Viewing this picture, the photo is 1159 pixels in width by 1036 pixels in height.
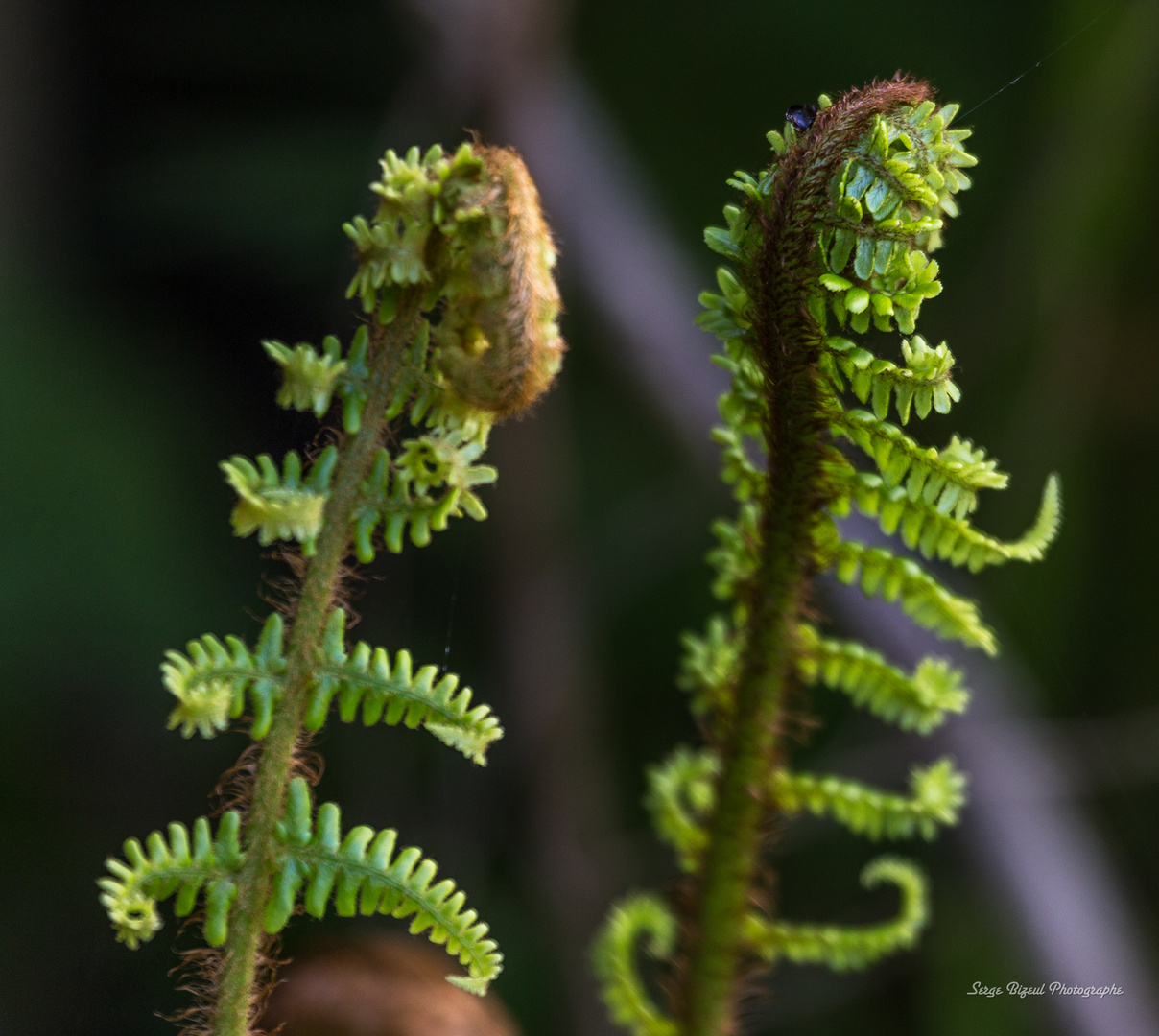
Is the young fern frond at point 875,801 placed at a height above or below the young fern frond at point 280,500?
below

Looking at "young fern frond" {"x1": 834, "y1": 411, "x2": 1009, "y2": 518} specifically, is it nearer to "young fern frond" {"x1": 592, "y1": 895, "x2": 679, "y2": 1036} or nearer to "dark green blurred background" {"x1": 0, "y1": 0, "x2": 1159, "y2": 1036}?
"young fern frond" {"x1": 592, "y1": 895, "x2": 679, "y2": 1036}

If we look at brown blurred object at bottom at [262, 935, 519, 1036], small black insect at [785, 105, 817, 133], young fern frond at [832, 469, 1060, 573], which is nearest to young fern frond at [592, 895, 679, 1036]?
brown blurred object at bottom at [262, 935, 519, 1036]

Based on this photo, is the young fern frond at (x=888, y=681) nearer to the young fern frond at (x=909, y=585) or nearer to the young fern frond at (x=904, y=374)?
the young fern frond at (x=909, y=585)

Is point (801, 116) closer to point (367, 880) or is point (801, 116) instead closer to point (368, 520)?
point (368, 520)

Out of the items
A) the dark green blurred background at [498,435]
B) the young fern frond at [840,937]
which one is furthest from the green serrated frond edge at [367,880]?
the dark green blurred background at [498,435]

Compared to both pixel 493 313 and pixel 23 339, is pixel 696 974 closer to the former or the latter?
pixel 493 313

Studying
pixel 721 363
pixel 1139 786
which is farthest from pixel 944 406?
pixel 1139 786

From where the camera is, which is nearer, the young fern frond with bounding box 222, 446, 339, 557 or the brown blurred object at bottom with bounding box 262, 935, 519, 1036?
the young fern frond with bounding box 222, 446, 339, 557
